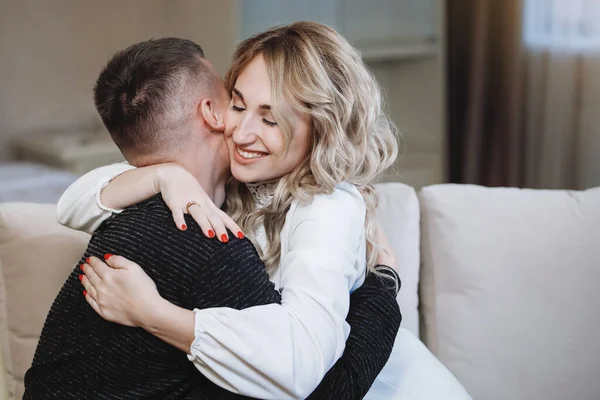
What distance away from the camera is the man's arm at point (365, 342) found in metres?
1.12

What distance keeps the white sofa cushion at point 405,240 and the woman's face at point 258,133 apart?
498mm

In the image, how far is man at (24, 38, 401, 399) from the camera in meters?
1.06

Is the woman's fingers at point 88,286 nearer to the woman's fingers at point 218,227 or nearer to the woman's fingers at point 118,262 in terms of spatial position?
the woman's fingers at point 118,262

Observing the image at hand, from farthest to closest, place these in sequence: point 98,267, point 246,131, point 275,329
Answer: point 246,131
point 98,267
point 275,329

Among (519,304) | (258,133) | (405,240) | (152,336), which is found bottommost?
(519,304)

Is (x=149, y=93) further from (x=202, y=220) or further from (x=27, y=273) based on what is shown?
(x=27, y=273)

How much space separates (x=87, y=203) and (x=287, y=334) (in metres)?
0.45

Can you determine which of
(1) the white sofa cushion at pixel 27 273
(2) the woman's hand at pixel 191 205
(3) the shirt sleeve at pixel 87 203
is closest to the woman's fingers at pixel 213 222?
(2) the woman's hand at pixel 191 205

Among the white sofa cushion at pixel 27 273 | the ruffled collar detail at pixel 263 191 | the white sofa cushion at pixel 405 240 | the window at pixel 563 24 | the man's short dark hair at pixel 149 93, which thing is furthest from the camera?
the window at pixel 563 24

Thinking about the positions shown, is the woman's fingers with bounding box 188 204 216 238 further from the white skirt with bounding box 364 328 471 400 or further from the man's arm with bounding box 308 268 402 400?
the white skirt with bounding box 364 328 471 400

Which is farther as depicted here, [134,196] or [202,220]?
[134,196]

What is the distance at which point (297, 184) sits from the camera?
125cm

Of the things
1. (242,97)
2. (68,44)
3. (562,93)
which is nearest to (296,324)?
(242,97)

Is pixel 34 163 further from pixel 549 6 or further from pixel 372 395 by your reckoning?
pixel 372 395
